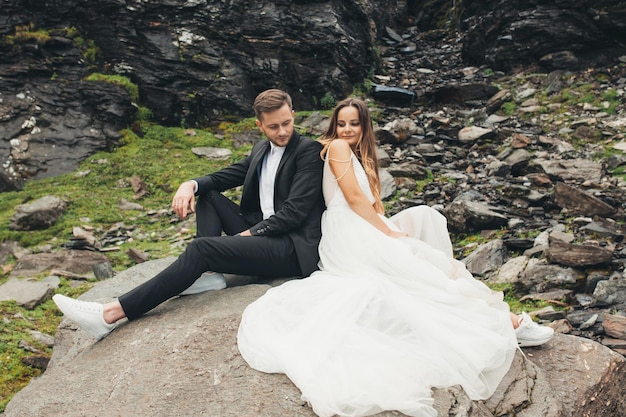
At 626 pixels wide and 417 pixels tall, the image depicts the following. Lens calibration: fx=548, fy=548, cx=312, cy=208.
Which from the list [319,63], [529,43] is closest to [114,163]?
[319,63]

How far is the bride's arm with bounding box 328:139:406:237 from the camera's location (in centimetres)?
492

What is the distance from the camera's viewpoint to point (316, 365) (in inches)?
139

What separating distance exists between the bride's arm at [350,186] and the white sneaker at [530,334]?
4.14 ft

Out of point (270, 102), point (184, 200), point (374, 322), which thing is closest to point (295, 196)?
point (270, 102)

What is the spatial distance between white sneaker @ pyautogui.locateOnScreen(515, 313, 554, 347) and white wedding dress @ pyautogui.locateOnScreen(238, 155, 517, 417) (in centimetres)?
22

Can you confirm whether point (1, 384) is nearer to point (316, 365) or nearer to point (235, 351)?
point (235, 351)

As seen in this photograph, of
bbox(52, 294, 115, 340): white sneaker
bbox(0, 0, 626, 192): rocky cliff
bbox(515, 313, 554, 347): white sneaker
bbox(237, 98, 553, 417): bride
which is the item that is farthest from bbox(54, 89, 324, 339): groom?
bbox(0, 0, 626, 192): rocky cliff

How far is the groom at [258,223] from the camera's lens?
15.0ft

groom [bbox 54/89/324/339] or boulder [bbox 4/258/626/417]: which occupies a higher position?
groom [bbox 54/89/324/339]

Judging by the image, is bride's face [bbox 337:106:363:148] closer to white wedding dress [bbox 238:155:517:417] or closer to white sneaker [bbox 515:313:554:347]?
white wedding dress [bbox 238:155:517:417]

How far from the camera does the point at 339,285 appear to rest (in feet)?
13.8

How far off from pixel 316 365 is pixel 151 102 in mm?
13070

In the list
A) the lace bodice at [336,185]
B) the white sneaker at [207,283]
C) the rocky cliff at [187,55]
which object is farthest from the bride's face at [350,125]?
the rocky cliff at [187,55]

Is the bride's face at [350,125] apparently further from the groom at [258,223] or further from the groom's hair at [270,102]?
the groom's hair at [270,102]
